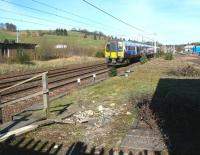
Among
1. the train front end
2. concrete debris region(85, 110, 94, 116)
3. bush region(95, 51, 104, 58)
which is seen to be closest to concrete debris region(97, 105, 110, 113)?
concrete debris region(85, 110, 94, 116)

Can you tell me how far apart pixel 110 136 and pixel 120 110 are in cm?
256

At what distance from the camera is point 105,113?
29.9 ft

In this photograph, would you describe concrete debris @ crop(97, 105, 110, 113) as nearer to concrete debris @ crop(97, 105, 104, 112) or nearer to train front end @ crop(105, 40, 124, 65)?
concrete debris @ crop(97, 105, 104, 112)

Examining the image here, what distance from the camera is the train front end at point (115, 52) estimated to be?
111ft

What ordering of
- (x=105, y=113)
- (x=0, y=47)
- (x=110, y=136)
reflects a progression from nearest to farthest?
(x=110, y=136), (x=105, y=113), (x=0, y=47)

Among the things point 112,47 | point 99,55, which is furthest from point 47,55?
point 112,47

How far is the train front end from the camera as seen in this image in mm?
33875

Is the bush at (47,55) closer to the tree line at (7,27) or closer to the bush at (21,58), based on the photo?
the bush at (21,58)

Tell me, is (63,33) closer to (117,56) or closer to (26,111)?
(117,56)

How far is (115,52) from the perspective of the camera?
3400cm

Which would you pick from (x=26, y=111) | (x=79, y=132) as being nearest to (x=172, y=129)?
(x=79, y=132)

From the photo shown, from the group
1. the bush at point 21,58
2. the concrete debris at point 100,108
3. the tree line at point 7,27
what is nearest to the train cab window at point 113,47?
the bush at point 21,58

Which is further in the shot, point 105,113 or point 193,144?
point 105,113

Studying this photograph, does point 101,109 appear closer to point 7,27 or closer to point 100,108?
point 100,108
